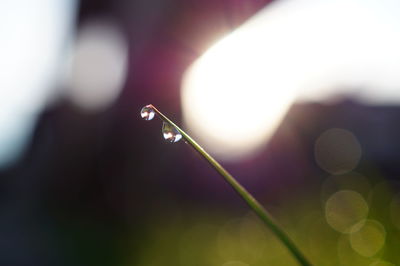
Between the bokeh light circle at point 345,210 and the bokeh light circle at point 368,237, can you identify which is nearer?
the bokeh light circle at point 368,237

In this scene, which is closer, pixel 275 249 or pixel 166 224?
pixel 275 249

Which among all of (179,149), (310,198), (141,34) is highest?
(141,34)

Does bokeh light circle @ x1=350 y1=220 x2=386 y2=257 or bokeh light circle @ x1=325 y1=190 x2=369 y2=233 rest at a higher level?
bokeh light circle @ x1=350 y1=220 x2=386 y2=257

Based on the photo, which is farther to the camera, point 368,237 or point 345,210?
point 345,210

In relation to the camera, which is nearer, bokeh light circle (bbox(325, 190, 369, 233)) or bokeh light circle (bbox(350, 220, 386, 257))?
bokeh light circle (bbox(350, 220, 386, 257))

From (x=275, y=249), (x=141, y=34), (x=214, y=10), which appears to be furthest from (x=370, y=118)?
(x=275, y=249)

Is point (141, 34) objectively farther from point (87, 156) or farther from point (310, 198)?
point (310, 198)

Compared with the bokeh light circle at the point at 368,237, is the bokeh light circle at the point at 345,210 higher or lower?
lower

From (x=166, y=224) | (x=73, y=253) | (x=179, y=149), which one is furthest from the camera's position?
(x=179, y=149)
